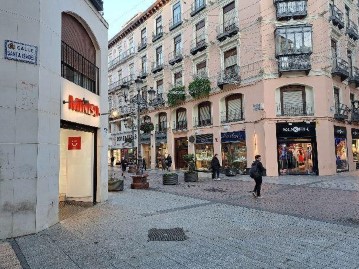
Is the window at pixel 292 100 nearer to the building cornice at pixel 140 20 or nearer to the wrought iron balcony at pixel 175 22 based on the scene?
the wrought iron balcony at pixel 175 22

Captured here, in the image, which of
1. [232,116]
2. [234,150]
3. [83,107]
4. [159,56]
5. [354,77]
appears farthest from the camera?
[159,56]

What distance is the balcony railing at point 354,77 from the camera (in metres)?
23.9

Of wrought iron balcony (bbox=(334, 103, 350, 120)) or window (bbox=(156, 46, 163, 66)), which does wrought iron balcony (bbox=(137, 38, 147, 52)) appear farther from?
wrought iron balcony (bbox=(334, 103, 350, 120))

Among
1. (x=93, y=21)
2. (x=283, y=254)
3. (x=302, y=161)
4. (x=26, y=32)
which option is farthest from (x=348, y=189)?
(x=26, y=32)

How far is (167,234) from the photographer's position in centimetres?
637

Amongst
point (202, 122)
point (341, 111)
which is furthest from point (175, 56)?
point (341, 111)

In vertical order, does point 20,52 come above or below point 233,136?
above

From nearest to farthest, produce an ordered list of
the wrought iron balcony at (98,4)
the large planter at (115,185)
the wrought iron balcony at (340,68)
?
the wrought iron balcony at (98,4), the large planter at (115,185), the wrought iron balcony at (340,68)

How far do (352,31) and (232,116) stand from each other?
39.6 ft

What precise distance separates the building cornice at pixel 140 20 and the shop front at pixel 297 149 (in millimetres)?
18837

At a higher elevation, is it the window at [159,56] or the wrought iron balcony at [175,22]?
the wrought iron balcony at [175,22]

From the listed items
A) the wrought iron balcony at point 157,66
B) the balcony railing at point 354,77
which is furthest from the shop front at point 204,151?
the balcony railing at point 354,77

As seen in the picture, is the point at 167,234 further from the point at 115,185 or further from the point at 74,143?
the point at 115,185

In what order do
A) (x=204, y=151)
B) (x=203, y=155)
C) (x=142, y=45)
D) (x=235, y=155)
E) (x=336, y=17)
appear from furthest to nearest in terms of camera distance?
(x=142, y=45) < (x=203, y=155) < (x=204, y=151) < (x=235, y=155) < (x=336, y=17)
